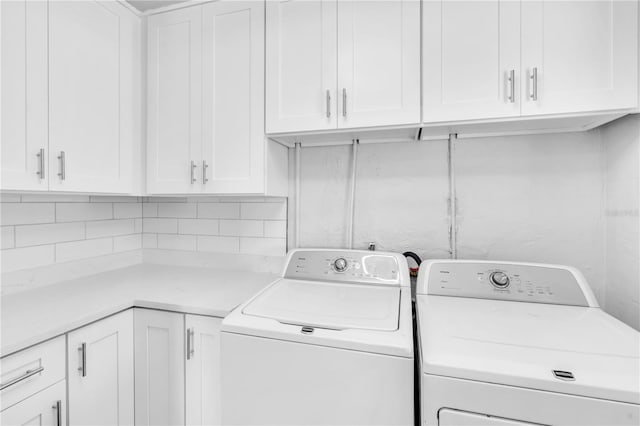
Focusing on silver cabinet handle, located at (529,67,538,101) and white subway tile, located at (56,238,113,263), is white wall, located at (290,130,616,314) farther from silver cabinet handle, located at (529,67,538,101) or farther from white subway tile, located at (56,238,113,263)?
white subway tile, located at (56,238,113,263)

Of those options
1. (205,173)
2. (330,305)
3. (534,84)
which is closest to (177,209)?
(205,173)

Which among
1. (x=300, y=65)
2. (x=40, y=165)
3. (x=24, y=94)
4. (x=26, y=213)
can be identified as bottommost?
(x=26, y=213)

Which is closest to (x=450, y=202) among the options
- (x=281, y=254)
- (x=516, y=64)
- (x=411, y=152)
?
(x=411, y=152)

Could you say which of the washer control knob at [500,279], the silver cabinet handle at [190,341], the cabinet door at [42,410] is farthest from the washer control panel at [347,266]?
the cabinet door at [42,410]

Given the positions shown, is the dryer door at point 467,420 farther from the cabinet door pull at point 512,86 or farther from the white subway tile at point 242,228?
the white subway tile at point 242,228

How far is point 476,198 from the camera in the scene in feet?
5.33

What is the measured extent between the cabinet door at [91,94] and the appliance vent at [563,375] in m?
1.84

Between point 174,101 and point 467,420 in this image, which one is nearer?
point 467,420

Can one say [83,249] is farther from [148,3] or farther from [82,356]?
[148,3]

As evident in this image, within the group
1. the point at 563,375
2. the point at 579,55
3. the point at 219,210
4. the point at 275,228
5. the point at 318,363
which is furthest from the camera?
the point at 219,210

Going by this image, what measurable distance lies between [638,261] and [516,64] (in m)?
0.89

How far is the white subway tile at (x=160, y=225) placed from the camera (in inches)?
83.9

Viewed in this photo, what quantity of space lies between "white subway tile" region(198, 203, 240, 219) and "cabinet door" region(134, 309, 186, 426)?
739 mm

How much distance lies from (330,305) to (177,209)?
139 centimetres
